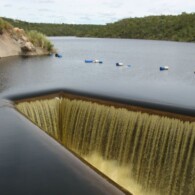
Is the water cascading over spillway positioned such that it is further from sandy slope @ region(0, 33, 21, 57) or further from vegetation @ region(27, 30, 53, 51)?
vegetation @ region(27, 30, 53, 51)

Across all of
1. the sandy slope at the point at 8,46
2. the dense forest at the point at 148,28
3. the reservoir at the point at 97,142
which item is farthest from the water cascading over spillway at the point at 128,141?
the dense forest at the point at 148,28

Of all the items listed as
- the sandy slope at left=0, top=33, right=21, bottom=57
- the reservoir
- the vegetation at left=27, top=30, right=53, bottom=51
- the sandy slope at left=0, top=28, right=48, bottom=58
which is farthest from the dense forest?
the reservoir

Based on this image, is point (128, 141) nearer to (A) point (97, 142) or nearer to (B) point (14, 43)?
(A) point (97, 142)

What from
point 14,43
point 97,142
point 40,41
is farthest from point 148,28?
point 97,142

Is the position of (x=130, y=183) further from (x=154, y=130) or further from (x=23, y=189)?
(x=23, y=189)

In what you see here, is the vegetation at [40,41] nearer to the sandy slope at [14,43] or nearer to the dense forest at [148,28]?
the sandy slope at [14,43]

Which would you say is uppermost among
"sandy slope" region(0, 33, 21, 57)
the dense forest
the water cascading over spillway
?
the water cascading over spillway

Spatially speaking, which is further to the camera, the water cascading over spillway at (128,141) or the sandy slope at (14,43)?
the sandy slope at (14,43)

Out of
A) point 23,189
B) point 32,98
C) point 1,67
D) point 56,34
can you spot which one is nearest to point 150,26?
point 56,34
